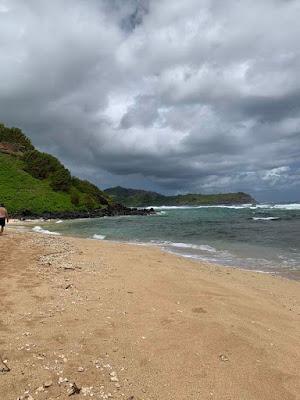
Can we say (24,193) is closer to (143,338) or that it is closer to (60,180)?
(60,180)

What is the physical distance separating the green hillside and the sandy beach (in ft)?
207

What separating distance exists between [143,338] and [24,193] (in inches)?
3085

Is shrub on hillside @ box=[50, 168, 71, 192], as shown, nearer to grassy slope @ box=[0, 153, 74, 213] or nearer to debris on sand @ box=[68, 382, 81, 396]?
grassy slope @ box=[0, 153, 74, 213]

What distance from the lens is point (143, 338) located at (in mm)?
7090

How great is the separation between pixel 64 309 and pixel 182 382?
3732mm

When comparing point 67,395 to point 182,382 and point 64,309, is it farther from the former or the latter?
point 64,309

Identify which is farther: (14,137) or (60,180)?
(14,137)

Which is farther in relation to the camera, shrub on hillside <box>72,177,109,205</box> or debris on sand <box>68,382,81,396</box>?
shrub on hillside <box>72,177,109,205</box>

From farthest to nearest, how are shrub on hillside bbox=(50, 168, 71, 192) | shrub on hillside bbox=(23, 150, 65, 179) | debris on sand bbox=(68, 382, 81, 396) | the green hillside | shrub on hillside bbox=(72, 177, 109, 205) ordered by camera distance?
1. shrub on hillside bbox=(72, 177, 109, 205)
2. shrub on hillside bbox=(23, 150, 65, 179)
3. shrub on hillside bbox=(50, 168, 71, 192)
4. the green hillside
5. debris on sand bbox=(68, 382, 81, 396)

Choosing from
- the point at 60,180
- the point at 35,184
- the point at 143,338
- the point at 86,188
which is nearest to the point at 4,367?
the point at 143,338

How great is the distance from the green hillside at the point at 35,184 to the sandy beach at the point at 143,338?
6296 centimetres

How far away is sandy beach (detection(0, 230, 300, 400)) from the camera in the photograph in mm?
5492

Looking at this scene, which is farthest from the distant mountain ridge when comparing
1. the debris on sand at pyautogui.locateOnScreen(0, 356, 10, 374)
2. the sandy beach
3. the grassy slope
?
the debris on sand at pyautogui.locateOnScreen(0, 356, 10, 374)

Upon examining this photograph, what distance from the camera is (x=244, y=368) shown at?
20.3ft
